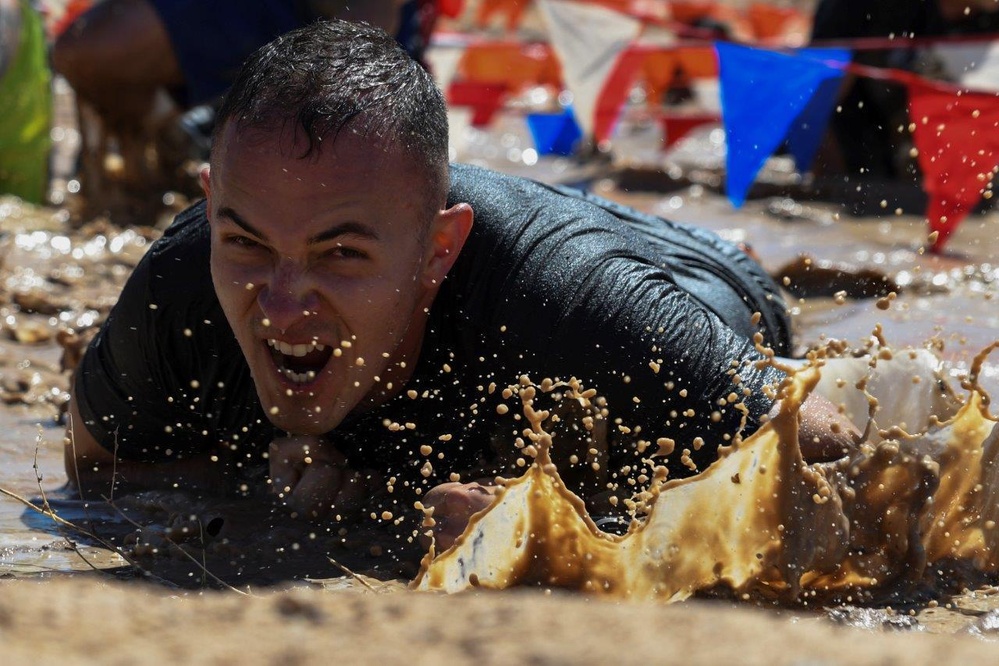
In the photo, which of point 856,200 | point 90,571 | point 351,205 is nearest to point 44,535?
point 90,571

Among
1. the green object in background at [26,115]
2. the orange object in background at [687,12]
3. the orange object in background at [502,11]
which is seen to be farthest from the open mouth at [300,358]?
the orange object in background at [502,11]

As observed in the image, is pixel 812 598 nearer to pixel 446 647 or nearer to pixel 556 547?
pixel 556 547

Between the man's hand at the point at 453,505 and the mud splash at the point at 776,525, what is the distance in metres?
0.13

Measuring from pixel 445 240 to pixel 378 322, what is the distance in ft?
0.83

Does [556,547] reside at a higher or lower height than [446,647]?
lower

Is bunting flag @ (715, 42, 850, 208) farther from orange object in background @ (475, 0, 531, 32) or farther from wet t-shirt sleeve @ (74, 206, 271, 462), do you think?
orange object in background @ (475, 0, 531, 32)

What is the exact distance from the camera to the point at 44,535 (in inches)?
120

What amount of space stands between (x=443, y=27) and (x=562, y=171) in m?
6.11

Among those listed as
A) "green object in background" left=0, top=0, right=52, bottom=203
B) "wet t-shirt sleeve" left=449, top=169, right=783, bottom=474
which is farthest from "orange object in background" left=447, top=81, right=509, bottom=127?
"wet t-shirt sleeve" left=449, top=169, right=783, bottom=474

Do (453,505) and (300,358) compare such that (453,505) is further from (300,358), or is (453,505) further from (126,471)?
(126,471)

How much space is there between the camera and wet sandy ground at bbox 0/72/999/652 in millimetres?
2613

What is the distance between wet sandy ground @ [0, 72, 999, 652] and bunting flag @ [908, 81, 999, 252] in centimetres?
31

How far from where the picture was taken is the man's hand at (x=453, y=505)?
271cm

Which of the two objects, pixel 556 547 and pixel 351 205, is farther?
pixel 351 205
